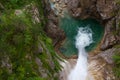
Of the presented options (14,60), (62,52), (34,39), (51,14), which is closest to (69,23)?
(51,14)

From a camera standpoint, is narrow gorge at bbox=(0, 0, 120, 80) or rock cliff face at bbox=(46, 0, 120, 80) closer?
narrow gorge at bbox=(0, 0, 120, 80)

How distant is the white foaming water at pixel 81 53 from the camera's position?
18.6 meters

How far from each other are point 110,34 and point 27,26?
7.23 meters

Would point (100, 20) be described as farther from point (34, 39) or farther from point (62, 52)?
point (34, 39)

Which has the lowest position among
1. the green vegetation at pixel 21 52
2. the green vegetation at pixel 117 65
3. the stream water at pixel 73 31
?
the green vegetation at pixel 117 65

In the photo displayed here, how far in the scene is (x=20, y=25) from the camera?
47.9 ft

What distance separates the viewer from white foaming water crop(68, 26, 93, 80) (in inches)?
733

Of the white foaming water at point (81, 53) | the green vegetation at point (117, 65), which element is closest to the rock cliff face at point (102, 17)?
the green vegetation at point (117, 65)

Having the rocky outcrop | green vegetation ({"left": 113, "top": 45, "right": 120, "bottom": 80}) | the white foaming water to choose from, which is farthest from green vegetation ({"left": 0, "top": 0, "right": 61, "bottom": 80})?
the rocky outcrop

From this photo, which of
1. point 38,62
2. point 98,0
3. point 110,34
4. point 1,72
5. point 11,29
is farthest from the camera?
point 98,0

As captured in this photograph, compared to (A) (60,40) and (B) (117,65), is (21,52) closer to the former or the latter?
(B) (117,65)

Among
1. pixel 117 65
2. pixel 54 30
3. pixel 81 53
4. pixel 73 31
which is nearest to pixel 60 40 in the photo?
pixel 54 30

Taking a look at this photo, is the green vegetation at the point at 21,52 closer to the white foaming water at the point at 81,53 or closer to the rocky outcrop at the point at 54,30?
the white foaming water at the point at 81,53

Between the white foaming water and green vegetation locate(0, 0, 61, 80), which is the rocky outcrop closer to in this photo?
the white foaming water
